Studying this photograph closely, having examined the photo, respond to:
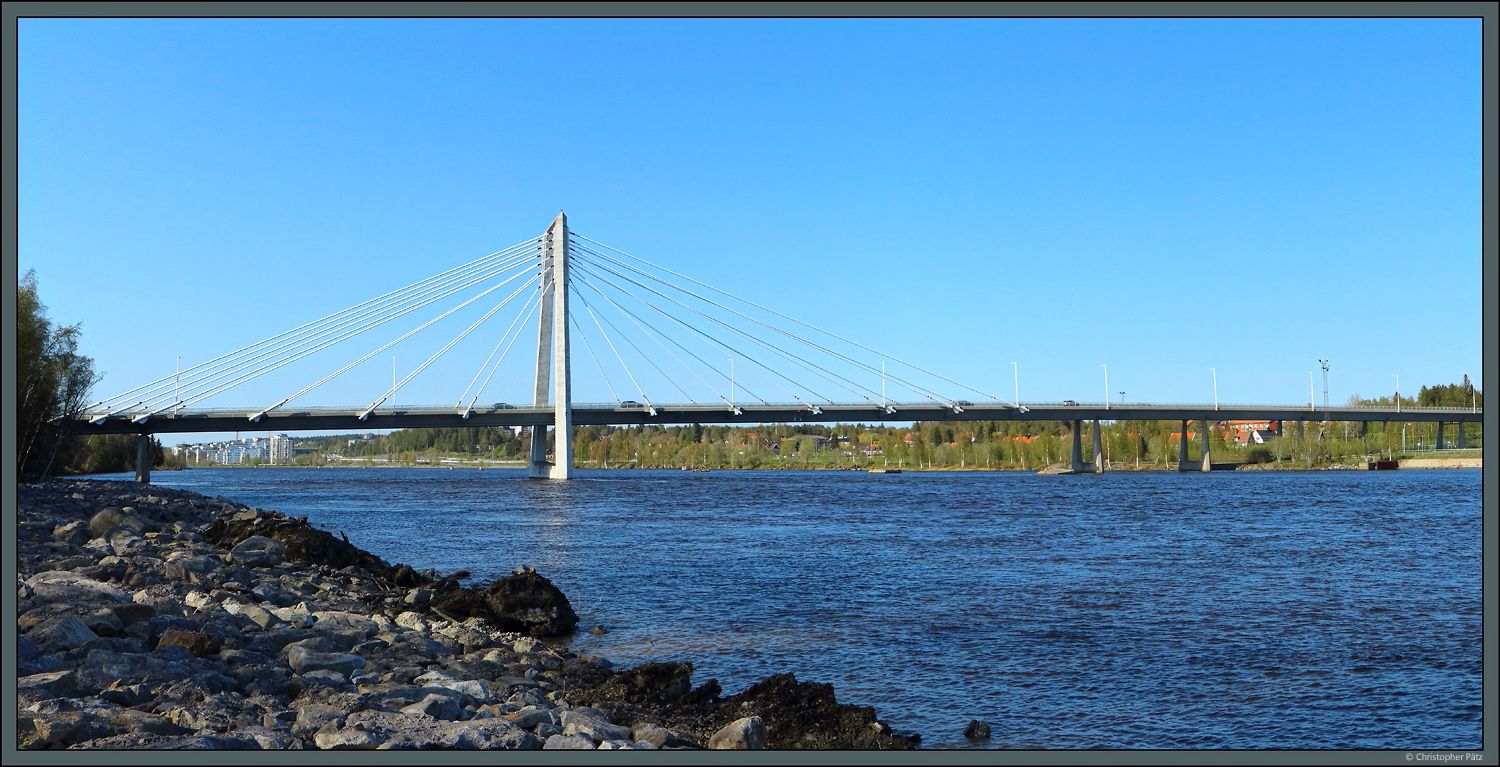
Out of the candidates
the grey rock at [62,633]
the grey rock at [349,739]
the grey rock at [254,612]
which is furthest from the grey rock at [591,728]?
the grey rock at [254,612]

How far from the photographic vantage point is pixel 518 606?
14750 millimetres

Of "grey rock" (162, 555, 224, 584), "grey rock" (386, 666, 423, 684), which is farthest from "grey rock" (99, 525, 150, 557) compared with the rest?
"grey rock" (386, 666, 423, 684)

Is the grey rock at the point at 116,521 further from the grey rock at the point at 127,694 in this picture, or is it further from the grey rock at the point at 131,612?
the grey rock at the point at 127,694

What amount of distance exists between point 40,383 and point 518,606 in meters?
28.3

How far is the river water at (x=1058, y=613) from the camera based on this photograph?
10336 millimetres

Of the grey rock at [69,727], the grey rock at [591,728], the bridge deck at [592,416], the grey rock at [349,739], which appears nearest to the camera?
the grey rock at [69,727]

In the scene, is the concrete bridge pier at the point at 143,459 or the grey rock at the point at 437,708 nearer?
the grey rock at the point at 437,708

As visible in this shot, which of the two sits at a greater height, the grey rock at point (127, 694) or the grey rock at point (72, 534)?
the grey rock at point (72, 534)

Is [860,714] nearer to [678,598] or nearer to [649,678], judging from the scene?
[649,678]

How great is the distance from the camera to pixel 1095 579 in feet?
67.6

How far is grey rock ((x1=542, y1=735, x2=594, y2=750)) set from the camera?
7273 mm

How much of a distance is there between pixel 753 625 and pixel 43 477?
3217cm

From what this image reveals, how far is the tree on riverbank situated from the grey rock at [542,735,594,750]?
27.4 metres

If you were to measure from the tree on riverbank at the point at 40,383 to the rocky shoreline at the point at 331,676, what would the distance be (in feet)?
56.9
